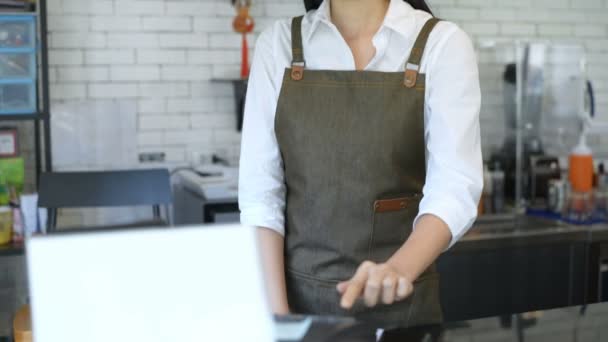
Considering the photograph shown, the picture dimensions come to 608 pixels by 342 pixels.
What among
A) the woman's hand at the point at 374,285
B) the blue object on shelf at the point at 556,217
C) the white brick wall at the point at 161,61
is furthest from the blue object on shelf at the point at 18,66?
the woman's hand at the point at 374,285

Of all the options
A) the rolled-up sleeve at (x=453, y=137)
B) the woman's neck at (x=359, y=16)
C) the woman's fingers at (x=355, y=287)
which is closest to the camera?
the woman's fingers at (x=355, y=287)

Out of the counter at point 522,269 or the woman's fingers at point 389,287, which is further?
the counter at point 522,269

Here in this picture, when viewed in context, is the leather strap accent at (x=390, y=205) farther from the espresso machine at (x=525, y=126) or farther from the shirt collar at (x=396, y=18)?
the espresso machine at (x=525, y=126)

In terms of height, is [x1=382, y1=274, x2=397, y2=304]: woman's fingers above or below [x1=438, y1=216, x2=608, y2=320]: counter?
above

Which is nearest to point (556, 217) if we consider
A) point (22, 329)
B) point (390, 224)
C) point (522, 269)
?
point (522, 269)

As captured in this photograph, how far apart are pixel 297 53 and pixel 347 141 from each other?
9.5 inches

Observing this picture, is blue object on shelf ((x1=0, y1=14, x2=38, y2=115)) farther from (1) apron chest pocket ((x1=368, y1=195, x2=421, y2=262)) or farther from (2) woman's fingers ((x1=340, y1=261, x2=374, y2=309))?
(2) woman's fingers ((x1=340, y1=261, x2=374, y2=309))

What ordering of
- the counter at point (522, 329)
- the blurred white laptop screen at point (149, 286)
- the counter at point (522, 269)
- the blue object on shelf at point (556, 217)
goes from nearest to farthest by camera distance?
the blurred white laptop screen at point (149, 286) < the counter at point (522, 329) < the counter at point (522, 269) < the blue object on shelf at point (556, 217)

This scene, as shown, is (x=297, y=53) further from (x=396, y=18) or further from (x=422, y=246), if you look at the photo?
(x=422, y=246)

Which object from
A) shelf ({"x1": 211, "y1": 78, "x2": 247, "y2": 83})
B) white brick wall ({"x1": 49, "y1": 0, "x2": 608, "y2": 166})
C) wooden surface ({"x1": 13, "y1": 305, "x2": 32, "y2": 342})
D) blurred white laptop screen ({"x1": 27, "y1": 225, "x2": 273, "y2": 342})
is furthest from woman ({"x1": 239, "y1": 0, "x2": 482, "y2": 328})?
white brick wall ({"x1": 49, "y1": 0, "x2": 608, "y2": 166})

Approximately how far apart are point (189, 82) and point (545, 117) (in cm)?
190

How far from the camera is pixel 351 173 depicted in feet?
5.49

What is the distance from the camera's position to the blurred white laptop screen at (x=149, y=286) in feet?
1.89

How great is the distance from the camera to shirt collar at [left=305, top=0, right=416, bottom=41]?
66.6 inches
